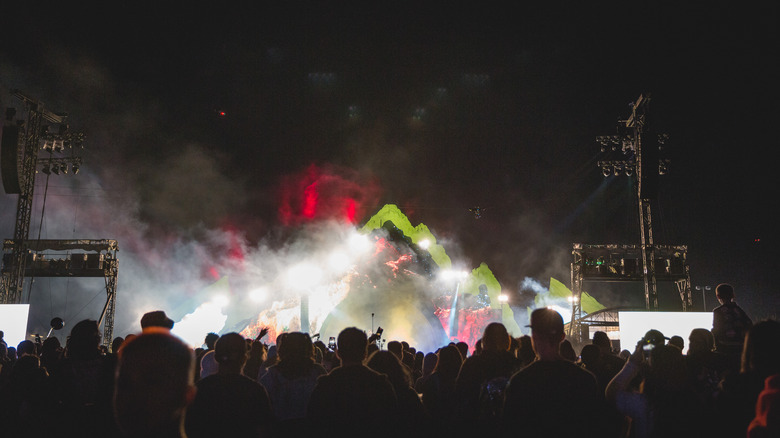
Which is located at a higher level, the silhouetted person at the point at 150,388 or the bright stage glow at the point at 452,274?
the bright stage glow at the point at 452,274

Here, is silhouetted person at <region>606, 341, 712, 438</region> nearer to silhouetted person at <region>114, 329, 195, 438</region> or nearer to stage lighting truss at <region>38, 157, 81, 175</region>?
silhouetted person at <region>114, 329, 195, 438</region>

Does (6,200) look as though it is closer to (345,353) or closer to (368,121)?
(368,121)

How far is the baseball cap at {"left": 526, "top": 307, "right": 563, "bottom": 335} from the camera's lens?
10.5ft

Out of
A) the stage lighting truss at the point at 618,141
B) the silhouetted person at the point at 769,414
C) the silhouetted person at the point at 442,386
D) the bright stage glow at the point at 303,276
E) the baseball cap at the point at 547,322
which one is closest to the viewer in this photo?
the silhouetted person at the point at 769,414

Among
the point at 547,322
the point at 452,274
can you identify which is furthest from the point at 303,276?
the point at 547,322

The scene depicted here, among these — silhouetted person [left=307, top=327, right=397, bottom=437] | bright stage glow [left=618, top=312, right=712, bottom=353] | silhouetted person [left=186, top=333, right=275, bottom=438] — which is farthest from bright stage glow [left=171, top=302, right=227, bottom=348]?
silhouetted person [left=307, top=327, right=397, bottom=437]

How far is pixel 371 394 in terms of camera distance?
3.70 metres

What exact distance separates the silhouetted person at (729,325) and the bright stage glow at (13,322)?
1570cm

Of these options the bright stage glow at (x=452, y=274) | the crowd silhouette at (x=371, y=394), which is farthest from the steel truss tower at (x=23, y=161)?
the bright stage glow at (x=452, y=274)

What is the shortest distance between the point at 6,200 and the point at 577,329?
30.2 m

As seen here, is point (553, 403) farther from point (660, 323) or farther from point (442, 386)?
point (660, 323)

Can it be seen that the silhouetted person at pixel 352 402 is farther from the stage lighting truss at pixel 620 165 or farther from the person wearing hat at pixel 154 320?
the stage lighting truss at pixel 620 165

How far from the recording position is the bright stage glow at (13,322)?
44.7 feet

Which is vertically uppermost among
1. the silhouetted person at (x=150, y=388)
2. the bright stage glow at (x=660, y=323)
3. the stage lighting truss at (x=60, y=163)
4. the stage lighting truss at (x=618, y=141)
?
the stage lighting truss at (x=618, y=141)
